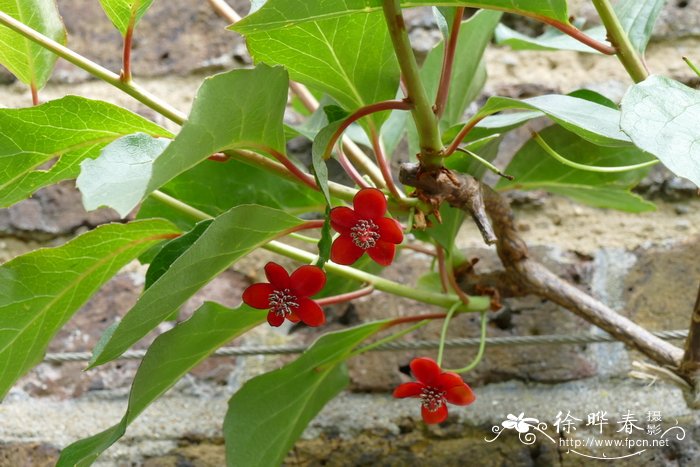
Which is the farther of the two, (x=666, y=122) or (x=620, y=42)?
(x=620, y=42)

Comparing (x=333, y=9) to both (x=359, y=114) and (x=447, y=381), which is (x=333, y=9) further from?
(x=447, y=381)

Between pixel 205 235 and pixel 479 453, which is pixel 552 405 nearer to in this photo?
pixel 479 453

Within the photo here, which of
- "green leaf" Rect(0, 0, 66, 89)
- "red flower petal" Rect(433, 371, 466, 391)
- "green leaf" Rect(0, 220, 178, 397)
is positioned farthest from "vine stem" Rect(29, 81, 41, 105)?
"red flower petal" Rect(433, 371, 466, 391)

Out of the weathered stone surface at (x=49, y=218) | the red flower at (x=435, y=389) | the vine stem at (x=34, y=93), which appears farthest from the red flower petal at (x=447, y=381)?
the weathered stone surface at (x=49, y=218)

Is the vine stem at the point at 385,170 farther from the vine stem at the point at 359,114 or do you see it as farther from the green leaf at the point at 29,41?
the green leaf at the point at 29,41
